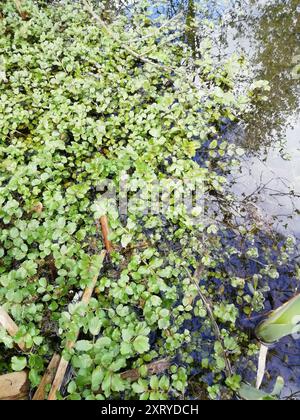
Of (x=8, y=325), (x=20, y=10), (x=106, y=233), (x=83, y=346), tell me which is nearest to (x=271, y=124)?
(x=106, y=233)

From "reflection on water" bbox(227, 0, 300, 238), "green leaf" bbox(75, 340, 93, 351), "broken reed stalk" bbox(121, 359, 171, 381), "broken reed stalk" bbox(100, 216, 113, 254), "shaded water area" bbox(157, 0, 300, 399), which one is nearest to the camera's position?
"green leaf" bbox(75, 340, 93, 351)

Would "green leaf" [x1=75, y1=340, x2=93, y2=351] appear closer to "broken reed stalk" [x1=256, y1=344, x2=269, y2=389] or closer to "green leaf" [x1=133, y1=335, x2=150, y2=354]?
"green leaf" [x1=133, y1=335, x2=150, y2=354]

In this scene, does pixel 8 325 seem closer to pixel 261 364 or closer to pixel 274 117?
pixel 261 364

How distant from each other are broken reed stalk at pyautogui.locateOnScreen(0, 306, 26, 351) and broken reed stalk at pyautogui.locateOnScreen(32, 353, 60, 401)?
0.20 meters

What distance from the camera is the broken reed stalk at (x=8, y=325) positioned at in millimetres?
1865

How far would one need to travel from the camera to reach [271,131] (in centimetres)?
334

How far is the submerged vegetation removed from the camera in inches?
75.1

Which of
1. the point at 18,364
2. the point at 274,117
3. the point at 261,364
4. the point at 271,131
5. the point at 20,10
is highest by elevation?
the point at 20,10

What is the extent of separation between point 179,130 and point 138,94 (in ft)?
2.61

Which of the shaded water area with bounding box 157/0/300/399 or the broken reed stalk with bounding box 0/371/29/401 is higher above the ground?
the shaded water area with bounding box 157/0/300/399

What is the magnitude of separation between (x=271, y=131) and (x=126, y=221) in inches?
75.2

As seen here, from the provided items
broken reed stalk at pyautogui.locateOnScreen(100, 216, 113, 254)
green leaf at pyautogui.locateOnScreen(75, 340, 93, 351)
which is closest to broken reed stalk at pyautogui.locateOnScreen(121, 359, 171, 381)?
green leaf at pyautogui.locateOnScreen(75, 340, 93, 351)

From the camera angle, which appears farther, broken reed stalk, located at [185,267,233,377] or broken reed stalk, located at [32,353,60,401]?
broken reed stalk, located at [185,267,233,377]

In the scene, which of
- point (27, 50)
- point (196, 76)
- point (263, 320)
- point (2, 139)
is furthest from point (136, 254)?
point (27, 50)
